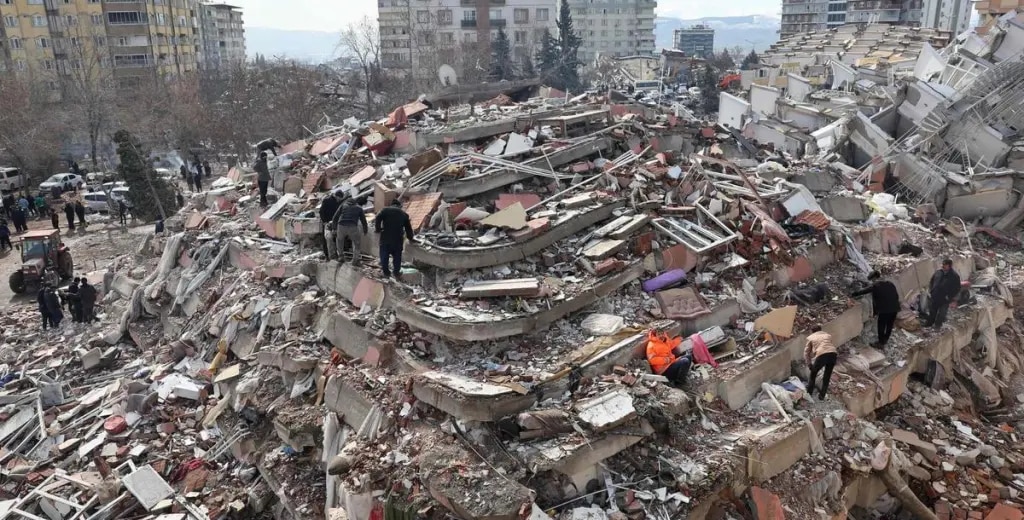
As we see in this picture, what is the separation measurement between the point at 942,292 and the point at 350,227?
793 centimetres

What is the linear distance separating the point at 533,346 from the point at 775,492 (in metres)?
2.78

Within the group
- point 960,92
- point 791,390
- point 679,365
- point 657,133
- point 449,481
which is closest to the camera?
point 449,481

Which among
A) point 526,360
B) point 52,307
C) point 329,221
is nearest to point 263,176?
point 329,221

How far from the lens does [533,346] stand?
292 inches

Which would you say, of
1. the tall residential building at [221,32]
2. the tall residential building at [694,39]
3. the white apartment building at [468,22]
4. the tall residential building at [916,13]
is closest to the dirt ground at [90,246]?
the white apartment building at [468,22]

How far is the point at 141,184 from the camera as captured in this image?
19.8m

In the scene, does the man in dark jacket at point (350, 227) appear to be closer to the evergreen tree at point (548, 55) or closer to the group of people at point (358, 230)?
the group of people at point (358, 230)

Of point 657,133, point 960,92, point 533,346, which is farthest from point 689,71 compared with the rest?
point 533,346

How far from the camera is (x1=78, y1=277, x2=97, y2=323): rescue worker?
39.7ft

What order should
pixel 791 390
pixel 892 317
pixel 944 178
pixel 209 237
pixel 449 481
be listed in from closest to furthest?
1. pixel 449 481
2. pixel 791 390
3. pixel 892 317
4. pixel 209 237
5. pixel 944 178

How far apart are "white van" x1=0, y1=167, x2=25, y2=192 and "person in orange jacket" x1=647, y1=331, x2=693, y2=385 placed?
26.6 meters

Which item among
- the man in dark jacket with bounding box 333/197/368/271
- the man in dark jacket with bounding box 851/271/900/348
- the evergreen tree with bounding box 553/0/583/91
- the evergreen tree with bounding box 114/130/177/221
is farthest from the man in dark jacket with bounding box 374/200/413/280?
the evergreen tree with bounding box 553/0/583/91

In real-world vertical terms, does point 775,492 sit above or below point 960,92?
below

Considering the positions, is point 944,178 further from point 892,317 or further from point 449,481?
point 449,481
